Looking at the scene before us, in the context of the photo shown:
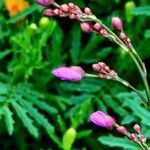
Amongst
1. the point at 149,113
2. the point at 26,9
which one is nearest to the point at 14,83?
the point at 26,9

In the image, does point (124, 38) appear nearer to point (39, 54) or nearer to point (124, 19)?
point (39, 54)

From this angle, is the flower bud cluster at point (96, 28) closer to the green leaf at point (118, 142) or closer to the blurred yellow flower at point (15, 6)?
the green leaf at point (118, 142)

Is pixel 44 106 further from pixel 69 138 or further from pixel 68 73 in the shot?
pixel 68 73

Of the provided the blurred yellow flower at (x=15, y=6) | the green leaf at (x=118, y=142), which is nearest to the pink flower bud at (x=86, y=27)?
the green leaf at (x=118, y=142)

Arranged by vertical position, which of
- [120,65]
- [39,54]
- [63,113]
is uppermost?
[39,54]

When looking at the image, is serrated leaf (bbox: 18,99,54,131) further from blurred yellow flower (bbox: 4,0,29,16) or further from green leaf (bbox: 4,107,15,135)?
blurred yellow flower (bbox: 4,0,29,16)

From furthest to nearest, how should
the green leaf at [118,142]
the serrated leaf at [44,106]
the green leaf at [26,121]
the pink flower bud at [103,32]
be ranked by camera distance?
the serrated leaf at [44,106] < the green leaf at [26,121] < the green leaf at [118,142] < the pink flower bud at [103,32]
